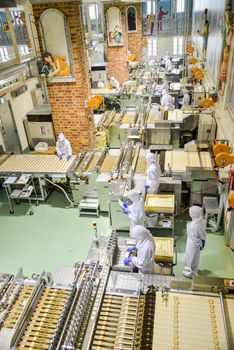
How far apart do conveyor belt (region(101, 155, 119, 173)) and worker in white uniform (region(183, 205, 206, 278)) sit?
2570mm

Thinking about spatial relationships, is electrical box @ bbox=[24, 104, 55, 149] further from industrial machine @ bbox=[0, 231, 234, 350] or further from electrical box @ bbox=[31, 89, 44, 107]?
industrial machine @ bbox=[0, 231, 234, 350]

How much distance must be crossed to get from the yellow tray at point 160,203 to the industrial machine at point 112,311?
2.20 meters

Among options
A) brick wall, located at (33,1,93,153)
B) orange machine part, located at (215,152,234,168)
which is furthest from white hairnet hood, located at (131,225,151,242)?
brick wall, located at (33,1,93,153)

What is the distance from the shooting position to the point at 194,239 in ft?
16.3

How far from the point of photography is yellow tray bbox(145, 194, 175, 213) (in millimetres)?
5781

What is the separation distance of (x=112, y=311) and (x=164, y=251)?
77.9 inches

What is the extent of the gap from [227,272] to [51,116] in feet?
18.7

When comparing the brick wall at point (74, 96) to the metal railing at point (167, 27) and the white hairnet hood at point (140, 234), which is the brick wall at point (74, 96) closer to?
the white hairnet hood at point (140, 234)

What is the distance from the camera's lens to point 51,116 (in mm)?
8039

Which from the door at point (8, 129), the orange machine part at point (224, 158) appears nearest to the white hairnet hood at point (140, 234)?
the orange machine part at point (224, 158)

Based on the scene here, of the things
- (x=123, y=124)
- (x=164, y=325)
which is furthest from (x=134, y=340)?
(x=123, y=124)

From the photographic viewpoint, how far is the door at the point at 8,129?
911 cm

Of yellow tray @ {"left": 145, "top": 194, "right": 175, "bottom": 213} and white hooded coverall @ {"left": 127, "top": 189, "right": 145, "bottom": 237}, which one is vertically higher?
white hooded coverall @ {"left": 127, "top": 189, "right": 145, "bottom": 237}

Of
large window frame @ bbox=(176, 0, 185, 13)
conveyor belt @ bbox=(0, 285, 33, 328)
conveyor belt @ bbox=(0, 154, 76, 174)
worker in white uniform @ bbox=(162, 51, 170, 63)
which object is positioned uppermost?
large window frame @ bbox=(176, 0, 185, 13)
